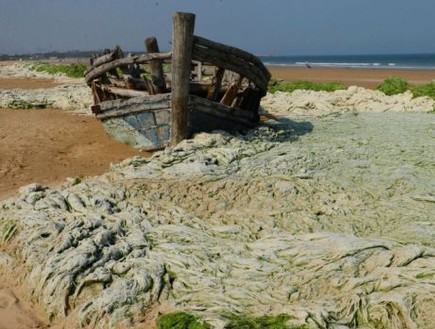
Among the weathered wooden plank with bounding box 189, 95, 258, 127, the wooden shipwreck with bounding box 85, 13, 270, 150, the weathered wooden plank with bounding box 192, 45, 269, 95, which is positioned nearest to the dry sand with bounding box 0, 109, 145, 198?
the wooden shipwreck with bounding box 85, 13, 270, 150

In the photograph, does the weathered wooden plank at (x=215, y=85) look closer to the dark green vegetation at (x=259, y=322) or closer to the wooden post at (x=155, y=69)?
the wooden post at (x=155, y=69)

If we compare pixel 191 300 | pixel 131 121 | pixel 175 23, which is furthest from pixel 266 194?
pixel 131 121

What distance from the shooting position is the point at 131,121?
28.2 ft

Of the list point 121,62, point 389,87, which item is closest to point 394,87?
point 389,87

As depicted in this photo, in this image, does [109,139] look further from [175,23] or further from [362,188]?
[362,188]

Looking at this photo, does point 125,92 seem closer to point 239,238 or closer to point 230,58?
point 230,58

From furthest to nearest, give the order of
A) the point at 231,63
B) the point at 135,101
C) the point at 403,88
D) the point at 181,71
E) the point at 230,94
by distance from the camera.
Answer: the point at 403,88 < the point at 230,94 < the point at 135,101 < the point at 231,63 < the point at 181,71

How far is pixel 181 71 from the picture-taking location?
24.0 ft

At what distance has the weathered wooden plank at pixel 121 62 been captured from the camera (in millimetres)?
7578

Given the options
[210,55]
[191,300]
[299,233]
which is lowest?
[191,300]

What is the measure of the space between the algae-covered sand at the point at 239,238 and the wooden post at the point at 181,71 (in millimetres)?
589

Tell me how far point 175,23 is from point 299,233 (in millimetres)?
4071

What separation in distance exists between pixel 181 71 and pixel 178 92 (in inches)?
13.7

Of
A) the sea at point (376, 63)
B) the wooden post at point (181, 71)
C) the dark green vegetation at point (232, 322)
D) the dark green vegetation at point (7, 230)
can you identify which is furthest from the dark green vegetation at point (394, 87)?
the sea at point (376, 63)
